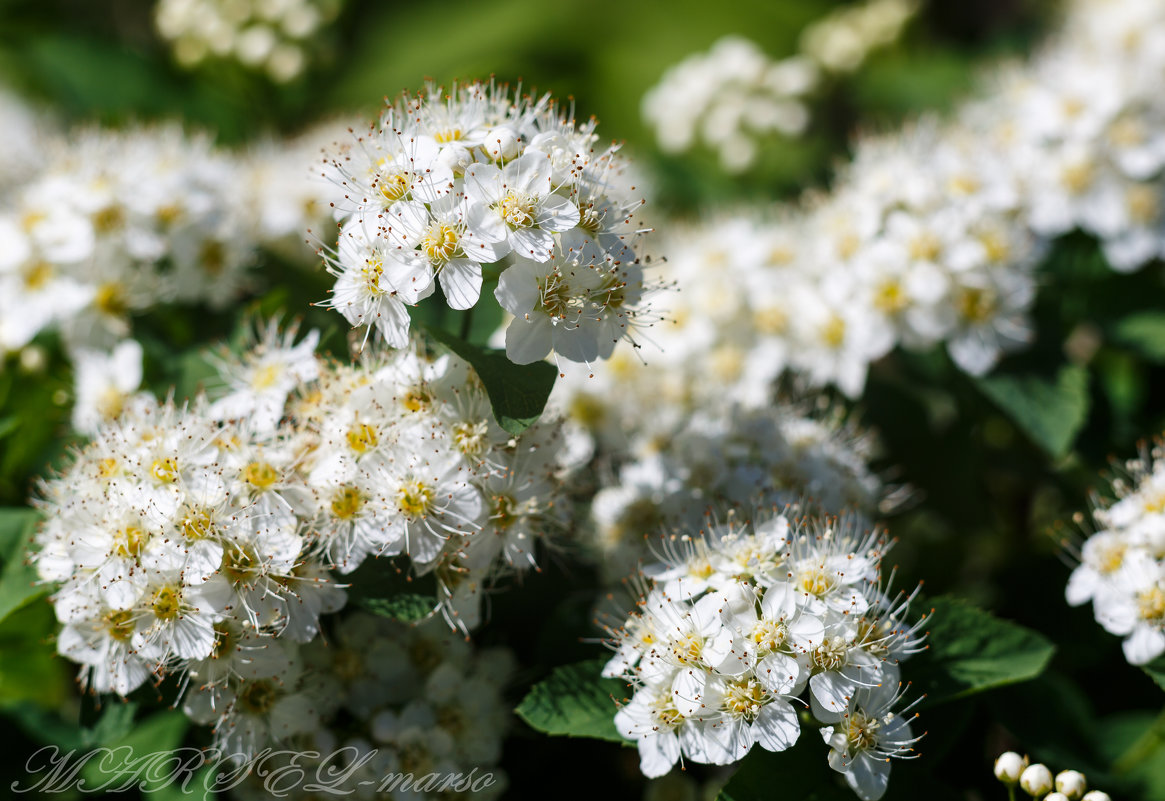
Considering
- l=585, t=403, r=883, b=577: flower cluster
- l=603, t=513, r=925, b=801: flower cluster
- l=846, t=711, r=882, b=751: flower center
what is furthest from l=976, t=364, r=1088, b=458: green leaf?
l=846, t=711, r=882, b=751: flower center

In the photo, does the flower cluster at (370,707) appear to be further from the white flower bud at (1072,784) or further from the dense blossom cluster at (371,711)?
the white flower bud at (1072,784)

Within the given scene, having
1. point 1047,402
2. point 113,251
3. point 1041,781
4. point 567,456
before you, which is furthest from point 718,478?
point 113,251

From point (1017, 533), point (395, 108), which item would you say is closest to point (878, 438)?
point (1017, 533)

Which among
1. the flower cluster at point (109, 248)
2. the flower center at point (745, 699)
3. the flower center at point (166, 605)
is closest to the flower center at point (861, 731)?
the flower center at point (745, 699)

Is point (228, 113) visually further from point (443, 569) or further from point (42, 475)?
point (443, 569)

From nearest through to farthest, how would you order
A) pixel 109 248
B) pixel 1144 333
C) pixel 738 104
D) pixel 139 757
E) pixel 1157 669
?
pixel 1157 669 < pixel 139 757 < pixel 109 248 < pixel 1144 333 < pixel 738 104

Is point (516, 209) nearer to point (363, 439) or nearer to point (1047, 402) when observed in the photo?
point (363, 439)
